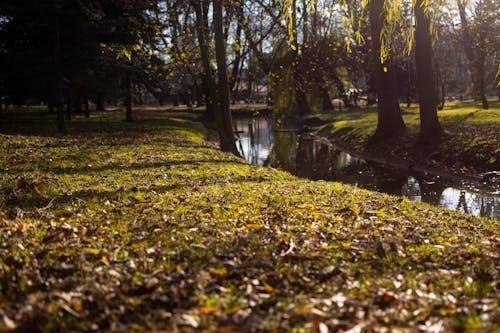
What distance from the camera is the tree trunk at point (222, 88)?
16.0 metres

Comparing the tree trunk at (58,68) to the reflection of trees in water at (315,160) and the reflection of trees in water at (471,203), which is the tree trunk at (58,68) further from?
the reflection of trees in water at (471,203)

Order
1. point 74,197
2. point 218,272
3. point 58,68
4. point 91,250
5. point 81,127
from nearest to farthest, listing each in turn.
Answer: point 218,272 < point 91,250 < point 74,197 < point 58,68 < point 81,127

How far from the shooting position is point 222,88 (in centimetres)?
1733

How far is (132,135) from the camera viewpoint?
20531mm

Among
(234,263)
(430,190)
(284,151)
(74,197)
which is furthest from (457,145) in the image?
(234,263)

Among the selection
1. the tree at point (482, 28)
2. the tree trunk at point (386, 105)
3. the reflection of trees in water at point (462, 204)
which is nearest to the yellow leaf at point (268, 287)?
the reflection of trees in water at point (462, 204)

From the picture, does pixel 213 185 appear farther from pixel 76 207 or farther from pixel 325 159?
pixel 325 159

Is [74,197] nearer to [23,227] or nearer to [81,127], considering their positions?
[23,227]

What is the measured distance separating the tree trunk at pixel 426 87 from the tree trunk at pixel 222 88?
730 cm

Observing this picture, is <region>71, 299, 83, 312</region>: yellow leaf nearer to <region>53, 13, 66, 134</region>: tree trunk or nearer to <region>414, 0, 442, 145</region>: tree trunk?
<region>414, 0, 442, 145</region>: tree trunk

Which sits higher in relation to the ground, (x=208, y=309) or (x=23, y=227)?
Result: (x=23, y=227)

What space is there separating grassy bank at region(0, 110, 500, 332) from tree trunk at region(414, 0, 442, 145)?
10.5 meters

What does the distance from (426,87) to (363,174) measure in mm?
4621

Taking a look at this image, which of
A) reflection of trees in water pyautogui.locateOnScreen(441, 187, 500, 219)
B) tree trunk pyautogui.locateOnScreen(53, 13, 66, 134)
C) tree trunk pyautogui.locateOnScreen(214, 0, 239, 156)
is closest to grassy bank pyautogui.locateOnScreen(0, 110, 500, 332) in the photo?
reflection of trees in water pyautogui.locateOnScreen(441, 187, 500, 219)
